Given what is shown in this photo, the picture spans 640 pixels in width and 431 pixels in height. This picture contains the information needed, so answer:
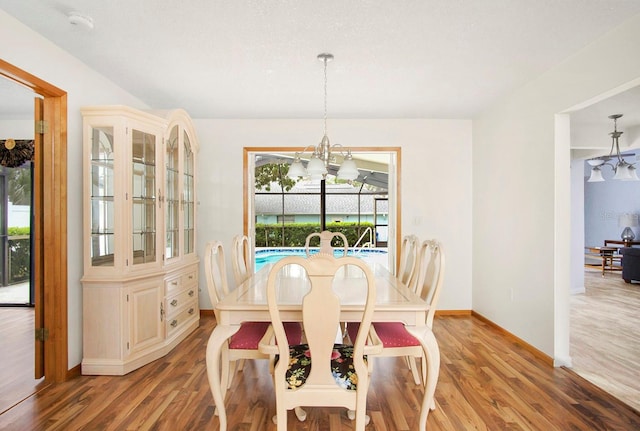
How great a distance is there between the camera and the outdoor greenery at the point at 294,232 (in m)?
9.27

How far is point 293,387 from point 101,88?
9.97 ft

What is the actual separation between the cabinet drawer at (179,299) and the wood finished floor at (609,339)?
3.45m

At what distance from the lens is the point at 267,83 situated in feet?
11.4

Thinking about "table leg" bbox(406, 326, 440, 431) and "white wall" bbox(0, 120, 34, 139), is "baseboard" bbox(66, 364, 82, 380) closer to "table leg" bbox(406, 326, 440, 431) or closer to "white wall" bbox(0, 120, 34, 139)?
"table leg" bbox(406, 326, 440, 431)

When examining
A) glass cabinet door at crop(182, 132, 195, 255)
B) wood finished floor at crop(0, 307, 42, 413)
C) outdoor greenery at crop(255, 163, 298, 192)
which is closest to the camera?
wood finished floor at crop(0, 307, 42, 413)

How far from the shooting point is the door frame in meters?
2.79

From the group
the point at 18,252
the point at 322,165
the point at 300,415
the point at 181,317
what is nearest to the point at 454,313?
the point at 322,165

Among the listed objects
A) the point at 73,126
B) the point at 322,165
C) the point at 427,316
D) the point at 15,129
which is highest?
the point at 15,129

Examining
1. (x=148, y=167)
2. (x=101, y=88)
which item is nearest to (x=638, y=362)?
(x=148, y=167)

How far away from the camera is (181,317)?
3.78m

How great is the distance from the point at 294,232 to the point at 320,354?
800 cm

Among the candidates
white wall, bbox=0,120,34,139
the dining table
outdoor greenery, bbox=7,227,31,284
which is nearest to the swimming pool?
outdoor greenery, bbox=7,227,31,284

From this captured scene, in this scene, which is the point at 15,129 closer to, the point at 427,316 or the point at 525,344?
the point at 427,316

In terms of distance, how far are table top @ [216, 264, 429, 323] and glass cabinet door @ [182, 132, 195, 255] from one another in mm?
1370
